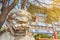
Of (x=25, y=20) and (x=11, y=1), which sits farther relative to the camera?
(x=11, y=1)

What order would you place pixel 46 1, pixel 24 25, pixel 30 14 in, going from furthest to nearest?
pixel 46 1
pixel 30 14
pixel 24 25

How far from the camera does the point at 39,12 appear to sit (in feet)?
6.90

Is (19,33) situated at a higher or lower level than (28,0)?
lower

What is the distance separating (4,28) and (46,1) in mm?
615

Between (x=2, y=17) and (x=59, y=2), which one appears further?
(x=59, y=2)

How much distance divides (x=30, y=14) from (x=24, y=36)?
28cm

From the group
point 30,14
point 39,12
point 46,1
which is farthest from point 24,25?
point 46,1

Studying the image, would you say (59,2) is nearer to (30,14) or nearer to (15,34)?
(30,14)

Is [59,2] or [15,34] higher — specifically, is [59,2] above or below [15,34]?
above

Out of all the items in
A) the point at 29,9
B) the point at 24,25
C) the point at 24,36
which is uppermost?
the point at 29,9

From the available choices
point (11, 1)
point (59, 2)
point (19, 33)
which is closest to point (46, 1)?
point (59, 2)

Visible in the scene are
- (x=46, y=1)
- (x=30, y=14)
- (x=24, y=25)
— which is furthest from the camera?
(x=46, y=1)

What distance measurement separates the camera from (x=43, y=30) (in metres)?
2.06

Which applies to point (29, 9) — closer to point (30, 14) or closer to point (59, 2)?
point (30, 14)
